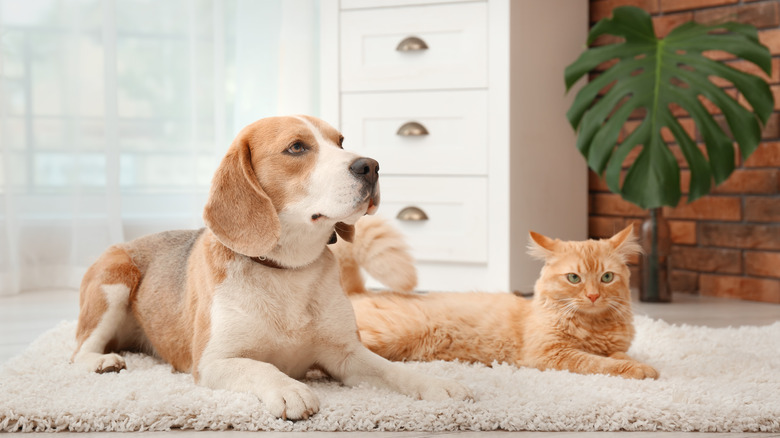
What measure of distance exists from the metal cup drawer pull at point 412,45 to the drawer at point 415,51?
0.02 m

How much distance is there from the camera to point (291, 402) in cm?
122

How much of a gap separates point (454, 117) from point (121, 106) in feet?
4.34

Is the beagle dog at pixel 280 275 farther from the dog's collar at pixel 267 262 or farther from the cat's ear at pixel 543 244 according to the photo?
the cat's ear at pixel 543 244

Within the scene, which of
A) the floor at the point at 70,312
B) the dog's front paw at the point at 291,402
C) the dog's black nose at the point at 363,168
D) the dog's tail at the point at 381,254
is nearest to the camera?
the dog's front paw at the point at 291,402

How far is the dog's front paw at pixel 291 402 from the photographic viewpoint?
1.21 meters

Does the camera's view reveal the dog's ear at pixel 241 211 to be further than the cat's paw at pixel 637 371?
No

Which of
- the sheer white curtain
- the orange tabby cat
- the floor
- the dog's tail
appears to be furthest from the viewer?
the sheer white curtain

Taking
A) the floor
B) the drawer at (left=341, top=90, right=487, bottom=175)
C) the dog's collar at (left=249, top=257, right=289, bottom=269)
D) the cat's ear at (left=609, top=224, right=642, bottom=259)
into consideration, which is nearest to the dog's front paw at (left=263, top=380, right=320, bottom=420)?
the dog's collar at (left=249, top=257, right=289, bottom=269)

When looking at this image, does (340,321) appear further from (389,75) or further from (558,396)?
(389,75)

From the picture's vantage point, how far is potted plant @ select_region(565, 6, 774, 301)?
2.42 metres

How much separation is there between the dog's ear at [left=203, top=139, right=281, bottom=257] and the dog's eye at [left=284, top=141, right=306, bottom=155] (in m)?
0.08

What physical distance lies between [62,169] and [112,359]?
1.52m

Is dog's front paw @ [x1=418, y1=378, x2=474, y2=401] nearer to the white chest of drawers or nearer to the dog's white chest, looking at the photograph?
the dog's white chest

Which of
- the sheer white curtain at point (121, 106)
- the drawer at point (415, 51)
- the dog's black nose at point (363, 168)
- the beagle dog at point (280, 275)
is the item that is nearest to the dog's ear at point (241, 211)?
the beagle dog at point (280, 275)
